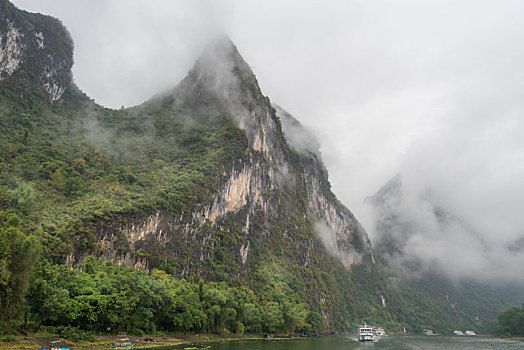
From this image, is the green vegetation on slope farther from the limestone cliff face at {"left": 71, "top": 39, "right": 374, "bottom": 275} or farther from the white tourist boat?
the limestone cliff face at {"left": 71, "top": 39, "right": 374, "bottom": 275}

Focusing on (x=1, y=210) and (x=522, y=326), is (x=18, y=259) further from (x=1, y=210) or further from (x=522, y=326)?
(x=522, y=326)

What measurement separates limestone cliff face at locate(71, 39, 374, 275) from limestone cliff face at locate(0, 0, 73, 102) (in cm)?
4048

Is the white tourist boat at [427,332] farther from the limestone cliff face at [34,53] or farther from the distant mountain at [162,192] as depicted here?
the limestone cliff face at [34,53]

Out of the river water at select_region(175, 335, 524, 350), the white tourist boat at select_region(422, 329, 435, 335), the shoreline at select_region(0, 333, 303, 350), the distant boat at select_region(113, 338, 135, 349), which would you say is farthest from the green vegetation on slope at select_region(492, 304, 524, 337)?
the distant boat at select_region(113, 338, 135, 349)

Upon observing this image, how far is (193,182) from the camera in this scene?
328ft

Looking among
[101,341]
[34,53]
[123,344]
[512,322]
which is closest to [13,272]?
[101,341]

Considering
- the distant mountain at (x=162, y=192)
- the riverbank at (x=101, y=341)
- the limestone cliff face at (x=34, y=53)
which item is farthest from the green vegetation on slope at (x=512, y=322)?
the limestone cliff face at (x=34, y=53)

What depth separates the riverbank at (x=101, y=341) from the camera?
120 ft

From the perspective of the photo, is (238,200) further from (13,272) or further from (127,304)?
(13,272)

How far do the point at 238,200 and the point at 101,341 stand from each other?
7116 centimetres

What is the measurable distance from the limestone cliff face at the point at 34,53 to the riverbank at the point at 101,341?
277ft

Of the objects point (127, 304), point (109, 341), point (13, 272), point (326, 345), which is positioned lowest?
point (326, 345)

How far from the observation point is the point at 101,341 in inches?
1811

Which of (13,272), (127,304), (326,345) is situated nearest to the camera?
(13,272)
